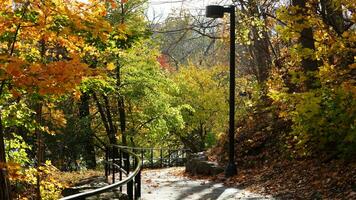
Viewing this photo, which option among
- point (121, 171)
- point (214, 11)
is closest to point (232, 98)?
point (214, 11)

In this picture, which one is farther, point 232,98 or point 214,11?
point 232,98

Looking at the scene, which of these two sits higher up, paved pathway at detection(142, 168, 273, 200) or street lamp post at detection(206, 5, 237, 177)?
street lamp post at detection(206, 5, 237, 177)

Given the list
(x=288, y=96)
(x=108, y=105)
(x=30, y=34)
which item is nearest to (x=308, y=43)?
(x=288, y=96)

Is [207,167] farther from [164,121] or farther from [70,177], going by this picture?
[164,121]

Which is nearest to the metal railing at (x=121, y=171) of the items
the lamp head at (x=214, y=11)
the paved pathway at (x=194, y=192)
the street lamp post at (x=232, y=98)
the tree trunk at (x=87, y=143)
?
the paved pathway at (x=194, y=192)

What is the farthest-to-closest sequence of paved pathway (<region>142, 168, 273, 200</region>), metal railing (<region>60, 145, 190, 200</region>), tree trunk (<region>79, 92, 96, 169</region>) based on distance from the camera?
tree trunk (<region>79, 92, 96, 169</region>), paved pathway (<region>142, 168, 273, 200</region>), metal railing (<region>60, 145, 190, 200</region>)

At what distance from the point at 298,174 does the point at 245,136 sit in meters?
5.75

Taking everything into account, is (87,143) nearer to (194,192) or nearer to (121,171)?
(194,192)

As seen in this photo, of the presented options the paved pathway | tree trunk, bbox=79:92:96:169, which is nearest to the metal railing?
the paved pathway

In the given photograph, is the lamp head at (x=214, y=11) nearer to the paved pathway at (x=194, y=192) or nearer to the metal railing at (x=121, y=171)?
the metal railing at (x=121, y=171)

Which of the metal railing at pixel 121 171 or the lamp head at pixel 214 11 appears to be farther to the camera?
the lamp head at pixel 214 11

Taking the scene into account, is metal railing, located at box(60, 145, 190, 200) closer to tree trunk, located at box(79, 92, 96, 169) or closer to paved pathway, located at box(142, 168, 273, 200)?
paved pathway, located at box(142, 168, 273, 200)

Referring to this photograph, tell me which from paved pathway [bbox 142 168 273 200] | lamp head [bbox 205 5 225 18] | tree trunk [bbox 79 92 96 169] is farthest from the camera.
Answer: tree trunk [bbox 79 92 96 169]

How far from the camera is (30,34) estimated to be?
10.4 meters
